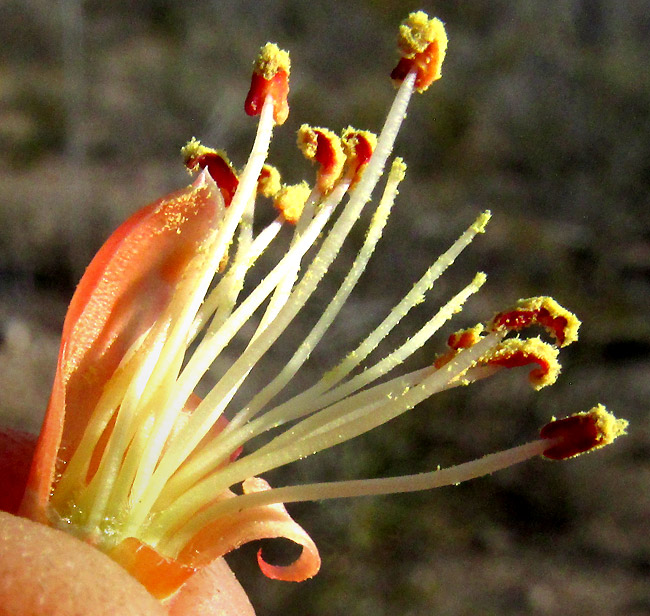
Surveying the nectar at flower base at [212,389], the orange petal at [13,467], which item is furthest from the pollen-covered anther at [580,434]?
the orange petal at [13,467]

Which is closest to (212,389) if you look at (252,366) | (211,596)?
(252,366)

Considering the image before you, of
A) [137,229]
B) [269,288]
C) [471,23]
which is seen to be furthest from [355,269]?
[471,23]

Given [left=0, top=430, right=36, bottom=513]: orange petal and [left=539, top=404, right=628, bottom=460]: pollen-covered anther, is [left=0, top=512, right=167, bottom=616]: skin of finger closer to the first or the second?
[left=0, top=430, right=36, bottom=513]: orange petal

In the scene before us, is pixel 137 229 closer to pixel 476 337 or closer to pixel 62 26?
pixel 476 337

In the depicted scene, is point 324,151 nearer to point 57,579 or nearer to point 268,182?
point 268,182

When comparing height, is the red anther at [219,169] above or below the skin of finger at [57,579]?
above

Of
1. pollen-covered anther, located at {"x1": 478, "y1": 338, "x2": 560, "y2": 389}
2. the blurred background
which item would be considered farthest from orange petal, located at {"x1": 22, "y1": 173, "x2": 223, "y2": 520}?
the blurred background

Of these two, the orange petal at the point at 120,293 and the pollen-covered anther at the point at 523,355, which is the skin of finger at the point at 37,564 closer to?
the orange petal at the point at 120,293
